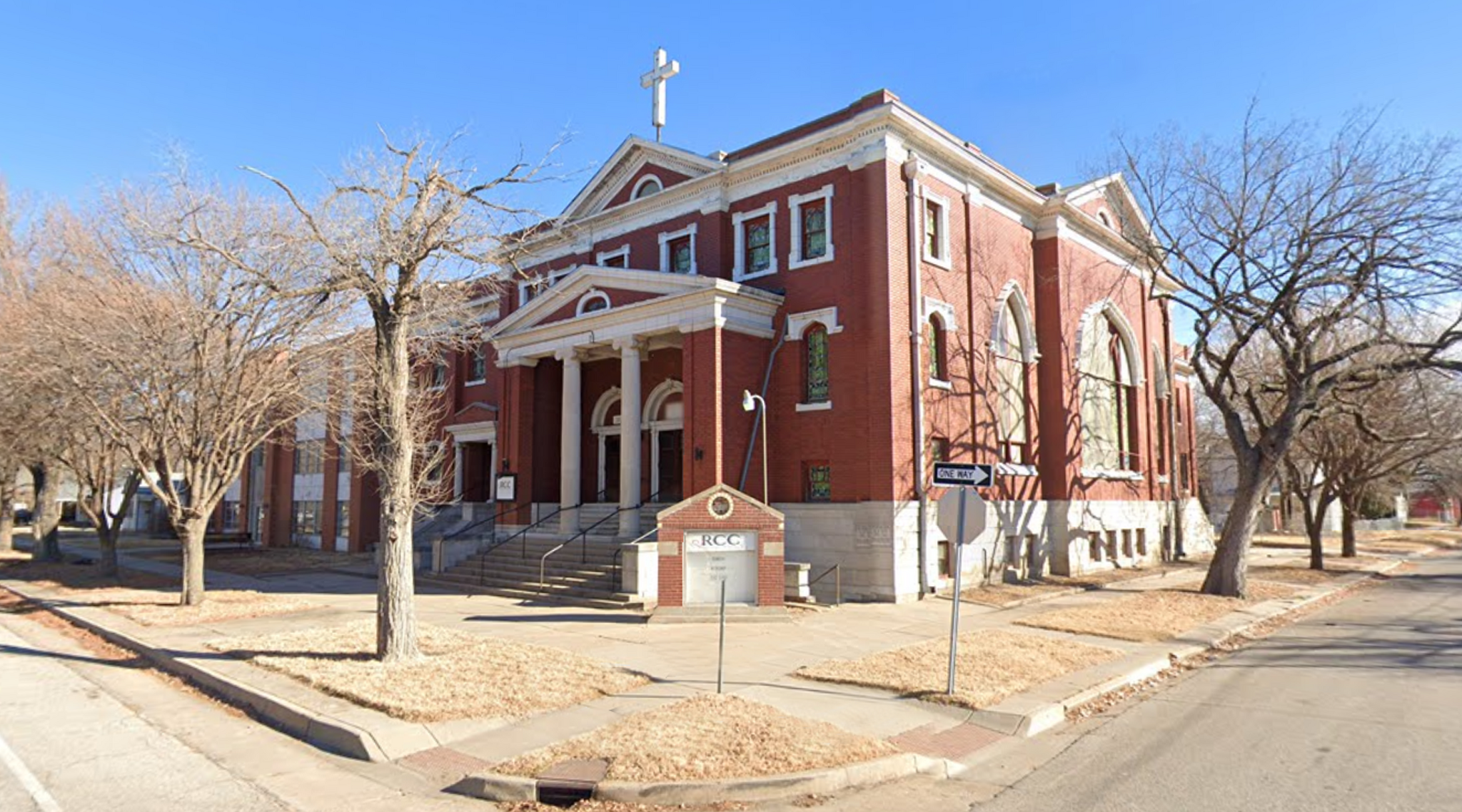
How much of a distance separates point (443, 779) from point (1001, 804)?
448 cm

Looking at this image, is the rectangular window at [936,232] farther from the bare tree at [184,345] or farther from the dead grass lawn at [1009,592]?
the bare tree at [184,345]

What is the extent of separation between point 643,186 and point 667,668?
18275 millimetres

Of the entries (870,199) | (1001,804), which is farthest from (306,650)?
(870,199)

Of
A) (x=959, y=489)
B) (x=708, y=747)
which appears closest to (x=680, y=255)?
→ (x=959, y=489)

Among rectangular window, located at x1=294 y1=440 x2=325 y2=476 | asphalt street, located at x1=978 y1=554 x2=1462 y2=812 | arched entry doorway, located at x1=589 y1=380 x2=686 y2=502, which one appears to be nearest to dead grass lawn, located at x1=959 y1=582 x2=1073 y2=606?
asphalt street, located at x1=978 y1=554 x2=1462 y2=812

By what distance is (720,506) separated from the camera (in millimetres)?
15367

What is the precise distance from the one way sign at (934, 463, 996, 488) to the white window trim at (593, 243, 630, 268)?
17.6m

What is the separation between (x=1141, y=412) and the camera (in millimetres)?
29875

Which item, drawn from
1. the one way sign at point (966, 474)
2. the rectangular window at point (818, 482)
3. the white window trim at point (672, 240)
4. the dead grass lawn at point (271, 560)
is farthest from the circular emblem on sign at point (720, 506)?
the dead grass lawn at point (271, 560)

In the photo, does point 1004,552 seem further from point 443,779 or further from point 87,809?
point 87,809

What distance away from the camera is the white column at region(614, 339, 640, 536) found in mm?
21375

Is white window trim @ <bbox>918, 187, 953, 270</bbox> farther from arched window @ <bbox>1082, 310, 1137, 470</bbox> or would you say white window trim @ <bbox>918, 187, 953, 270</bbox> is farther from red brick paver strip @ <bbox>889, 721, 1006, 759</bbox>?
red brick paver strip @ <bbox>889, 721, 1006, 759</bbox>

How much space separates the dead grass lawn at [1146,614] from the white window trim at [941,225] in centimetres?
866

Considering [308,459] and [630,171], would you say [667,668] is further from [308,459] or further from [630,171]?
[308,459]
